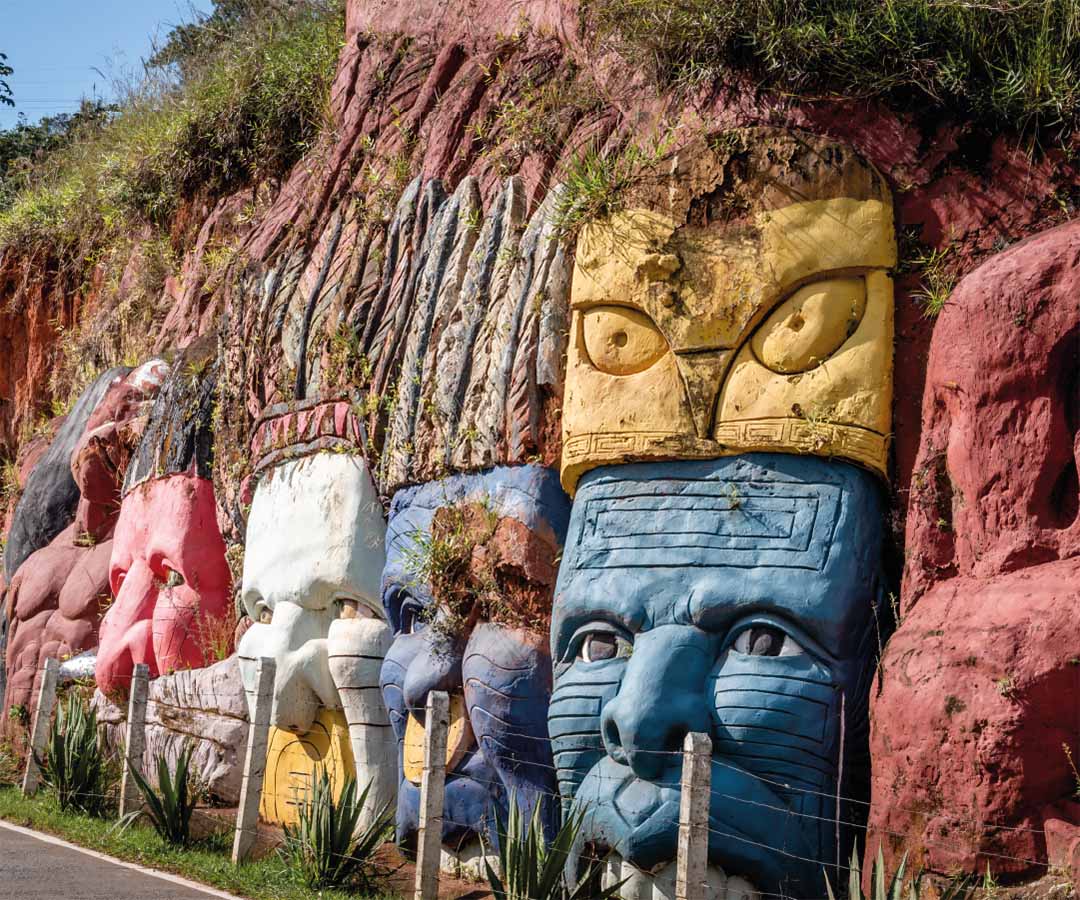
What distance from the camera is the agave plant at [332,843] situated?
767 centimetres

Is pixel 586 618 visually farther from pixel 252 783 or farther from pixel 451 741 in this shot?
pixel 252 783

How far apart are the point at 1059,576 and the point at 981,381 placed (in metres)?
0.91

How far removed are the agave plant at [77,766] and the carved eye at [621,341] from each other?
16.2ft

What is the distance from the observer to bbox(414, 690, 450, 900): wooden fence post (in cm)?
690

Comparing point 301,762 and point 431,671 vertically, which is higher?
point 431,671

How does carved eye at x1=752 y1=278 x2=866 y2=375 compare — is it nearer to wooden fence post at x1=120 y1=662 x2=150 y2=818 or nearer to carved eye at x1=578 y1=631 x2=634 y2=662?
carved eye at x1=578 y1=631 x2=634 y2=662

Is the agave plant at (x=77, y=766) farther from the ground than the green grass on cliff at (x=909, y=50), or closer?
closer

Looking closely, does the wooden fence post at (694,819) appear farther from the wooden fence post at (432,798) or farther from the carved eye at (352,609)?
the carved eye at (352,609)

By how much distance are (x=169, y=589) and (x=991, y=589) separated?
7.01 meters

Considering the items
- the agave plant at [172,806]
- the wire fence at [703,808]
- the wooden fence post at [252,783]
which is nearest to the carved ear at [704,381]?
the wire fence at [703,808]

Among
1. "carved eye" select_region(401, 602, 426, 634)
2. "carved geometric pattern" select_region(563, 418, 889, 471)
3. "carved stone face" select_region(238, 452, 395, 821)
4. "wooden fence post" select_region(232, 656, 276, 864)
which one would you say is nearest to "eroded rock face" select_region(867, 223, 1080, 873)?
"carved geometric pattern" select_region(563, 418, 889, 471)

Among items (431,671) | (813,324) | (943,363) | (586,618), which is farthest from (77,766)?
(943,363)

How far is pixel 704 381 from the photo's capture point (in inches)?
277

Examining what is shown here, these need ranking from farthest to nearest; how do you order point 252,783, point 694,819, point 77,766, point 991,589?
point 77,766, point 252,783, point 991,589, point 694,819
